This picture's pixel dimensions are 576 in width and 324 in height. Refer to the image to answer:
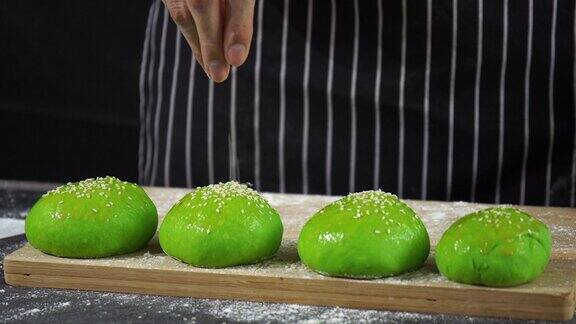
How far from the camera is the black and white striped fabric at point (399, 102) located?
2135 millimetres

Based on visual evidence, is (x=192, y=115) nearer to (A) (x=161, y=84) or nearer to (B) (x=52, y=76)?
(A) (x=161, y=84)

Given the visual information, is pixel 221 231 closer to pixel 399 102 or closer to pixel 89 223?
pixel 89 223

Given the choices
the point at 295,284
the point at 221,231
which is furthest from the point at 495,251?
the point at 221,231

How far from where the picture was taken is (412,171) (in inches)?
87.8

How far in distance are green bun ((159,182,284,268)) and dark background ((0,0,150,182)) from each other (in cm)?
186

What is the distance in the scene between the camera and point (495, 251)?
1.22 metres

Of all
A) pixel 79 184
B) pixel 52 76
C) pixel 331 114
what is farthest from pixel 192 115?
pixel 52 76

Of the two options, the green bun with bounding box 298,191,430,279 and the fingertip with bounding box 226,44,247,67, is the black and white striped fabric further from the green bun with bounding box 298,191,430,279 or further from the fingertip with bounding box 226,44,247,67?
the green bun with bounding box 298,191,430,279

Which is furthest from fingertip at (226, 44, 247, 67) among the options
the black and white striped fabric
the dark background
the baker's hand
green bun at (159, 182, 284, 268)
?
the dark background

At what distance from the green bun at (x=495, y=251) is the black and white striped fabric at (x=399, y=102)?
92 cm

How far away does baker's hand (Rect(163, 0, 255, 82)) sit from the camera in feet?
5.18

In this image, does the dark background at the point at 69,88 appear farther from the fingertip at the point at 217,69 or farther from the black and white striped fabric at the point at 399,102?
the fingertip at the point at 217,69

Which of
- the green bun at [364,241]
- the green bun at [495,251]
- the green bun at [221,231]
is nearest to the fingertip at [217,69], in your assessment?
the green bun at [221,231]

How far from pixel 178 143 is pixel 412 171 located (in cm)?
62
